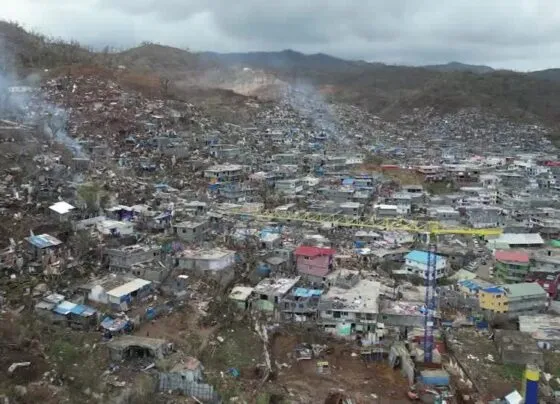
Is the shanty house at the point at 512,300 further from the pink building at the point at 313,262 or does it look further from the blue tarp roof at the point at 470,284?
the pink building at the point at 313,262

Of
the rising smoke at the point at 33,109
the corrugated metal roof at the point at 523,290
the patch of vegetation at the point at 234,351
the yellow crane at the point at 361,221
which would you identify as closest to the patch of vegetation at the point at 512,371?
the corrugated metal roof at the point at 523,290

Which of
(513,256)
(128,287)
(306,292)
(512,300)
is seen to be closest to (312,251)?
(306,292)

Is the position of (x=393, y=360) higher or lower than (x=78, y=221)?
lower

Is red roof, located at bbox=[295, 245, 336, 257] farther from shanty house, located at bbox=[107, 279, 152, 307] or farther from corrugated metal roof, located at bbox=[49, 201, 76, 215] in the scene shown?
corrugated metal roof, located at bbox=[49, 201, 76, 215]

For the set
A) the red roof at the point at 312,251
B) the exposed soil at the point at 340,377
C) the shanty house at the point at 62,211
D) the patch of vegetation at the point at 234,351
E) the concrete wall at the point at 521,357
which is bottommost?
the exposed soil at the point at 340,377

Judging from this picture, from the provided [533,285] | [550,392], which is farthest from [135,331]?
[533,285]

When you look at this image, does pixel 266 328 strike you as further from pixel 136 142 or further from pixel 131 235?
pixel 136 142

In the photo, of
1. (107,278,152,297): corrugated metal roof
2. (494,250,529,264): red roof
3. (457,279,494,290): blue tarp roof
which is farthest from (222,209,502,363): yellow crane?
(107,278,152,297): corrugated metal roof
